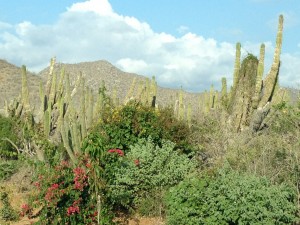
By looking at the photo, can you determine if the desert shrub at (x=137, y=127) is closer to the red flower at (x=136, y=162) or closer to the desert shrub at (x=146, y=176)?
the desert shrub at (x=146, y=176)

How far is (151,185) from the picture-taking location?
10984 mm

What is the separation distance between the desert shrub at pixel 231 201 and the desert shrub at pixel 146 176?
4.78 feet

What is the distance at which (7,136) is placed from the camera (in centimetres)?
1805

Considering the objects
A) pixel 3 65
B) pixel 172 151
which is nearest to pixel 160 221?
pixel 172 151

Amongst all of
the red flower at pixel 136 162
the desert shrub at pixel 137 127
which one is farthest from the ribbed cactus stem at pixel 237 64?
the red flower at pixel 136 162

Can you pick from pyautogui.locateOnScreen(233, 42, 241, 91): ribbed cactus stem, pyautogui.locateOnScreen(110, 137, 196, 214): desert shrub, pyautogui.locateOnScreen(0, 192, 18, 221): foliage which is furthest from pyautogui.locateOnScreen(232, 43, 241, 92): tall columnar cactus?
pyautogui.locateOnScreen(0, 192, 18, 221): foliage

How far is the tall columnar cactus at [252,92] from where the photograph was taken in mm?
16812

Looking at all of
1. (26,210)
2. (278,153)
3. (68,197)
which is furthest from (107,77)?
(68,197)

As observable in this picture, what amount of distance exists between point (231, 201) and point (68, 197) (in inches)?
121

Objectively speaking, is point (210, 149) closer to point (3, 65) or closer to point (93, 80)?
point (3, 65)

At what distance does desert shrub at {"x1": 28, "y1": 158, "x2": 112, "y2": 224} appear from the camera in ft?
30.0

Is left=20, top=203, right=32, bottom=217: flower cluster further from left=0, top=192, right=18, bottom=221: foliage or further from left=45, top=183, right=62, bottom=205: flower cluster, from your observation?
left=45, top=183, right=62, bottom=205: flower cluster

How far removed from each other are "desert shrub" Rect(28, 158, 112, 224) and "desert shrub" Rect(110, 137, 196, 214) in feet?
3.67

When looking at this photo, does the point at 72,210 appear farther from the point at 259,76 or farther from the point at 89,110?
the point at 259,76
